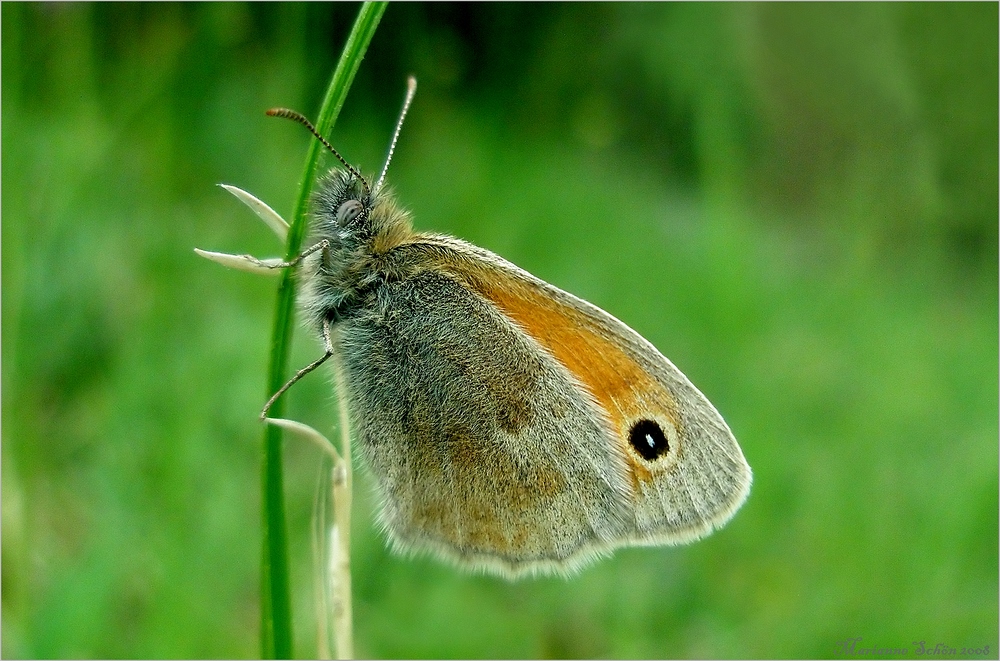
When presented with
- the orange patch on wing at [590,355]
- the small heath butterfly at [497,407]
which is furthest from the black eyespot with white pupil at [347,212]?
the orange patch on wing at [590,355]

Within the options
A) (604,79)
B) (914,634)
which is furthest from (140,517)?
(604,79)

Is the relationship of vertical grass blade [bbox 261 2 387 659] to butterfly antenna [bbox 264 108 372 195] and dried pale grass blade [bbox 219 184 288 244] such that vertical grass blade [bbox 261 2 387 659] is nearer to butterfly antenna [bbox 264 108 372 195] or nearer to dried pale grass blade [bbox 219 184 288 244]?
butterfly antenna [bbox 264 108 372 195]

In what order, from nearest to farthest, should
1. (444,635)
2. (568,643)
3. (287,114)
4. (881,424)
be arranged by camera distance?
(287,114), (444,635), (568,643), (881,424)

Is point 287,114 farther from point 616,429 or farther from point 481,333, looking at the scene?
point 616,429

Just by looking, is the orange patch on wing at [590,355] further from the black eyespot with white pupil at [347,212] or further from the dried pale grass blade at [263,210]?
the dried pale grass blade at [263,210]

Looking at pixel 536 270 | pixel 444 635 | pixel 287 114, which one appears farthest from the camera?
pixel 536 270

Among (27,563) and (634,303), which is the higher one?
(634,303)

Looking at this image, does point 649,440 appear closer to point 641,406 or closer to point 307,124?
point 641,406
